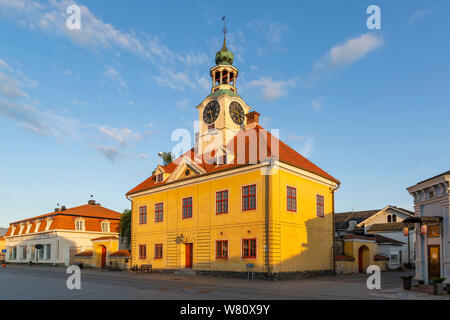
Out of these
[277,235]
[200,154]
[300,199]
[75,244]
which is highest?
[200,154]

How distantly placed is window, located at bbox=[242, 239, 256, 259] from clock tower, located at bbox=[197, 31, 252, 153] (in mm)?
10617

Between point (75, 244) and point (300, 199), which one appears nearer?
point (300, 199)

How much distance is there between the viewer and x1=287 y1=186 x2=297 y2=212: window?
86.7 ft

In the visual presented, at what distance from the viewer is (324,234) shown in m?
29.8

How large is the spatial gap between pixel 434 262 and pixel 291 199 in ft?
32.2

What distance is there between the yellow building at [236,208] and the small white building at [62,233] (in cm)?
1789

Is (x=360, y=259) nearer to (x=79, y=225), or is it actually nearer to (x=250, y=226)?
(x=250, y=226)

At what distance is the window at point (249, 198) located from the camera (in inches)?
1021

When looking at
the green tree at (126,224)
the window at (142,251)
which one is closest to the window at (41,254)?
the green tree at (126,224)

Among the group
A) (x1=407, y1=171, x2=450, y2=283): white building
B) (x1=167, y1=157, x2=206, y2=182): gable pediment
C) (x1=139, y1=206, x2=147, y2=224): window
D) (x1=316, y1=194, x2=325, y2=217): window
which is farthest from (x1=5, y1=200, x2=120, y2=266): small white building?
(x1=407, y1=171, x2=450, y2=283): white building
